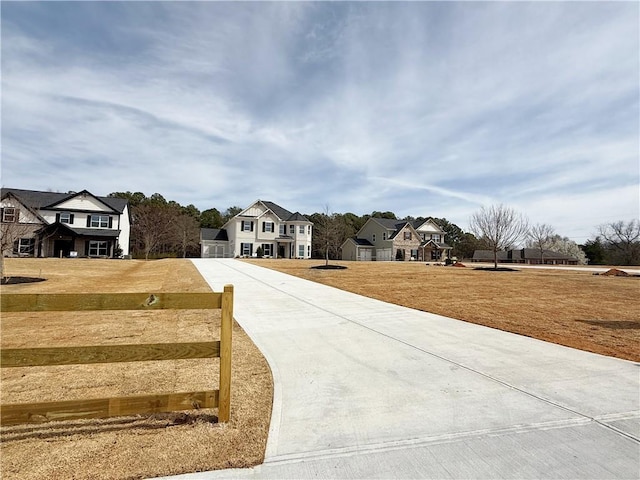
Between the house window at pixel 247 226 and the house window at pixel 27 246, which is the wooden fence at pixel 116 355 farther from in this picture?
the house window at pixel 247 226

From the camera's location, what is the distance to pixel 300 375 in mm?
4438

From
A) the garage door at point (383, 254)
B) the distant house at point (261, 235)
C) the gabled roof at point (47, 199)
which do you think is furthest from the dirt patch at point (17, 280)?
the garage door at point (383, 254)

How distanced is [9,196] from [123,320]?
113ft

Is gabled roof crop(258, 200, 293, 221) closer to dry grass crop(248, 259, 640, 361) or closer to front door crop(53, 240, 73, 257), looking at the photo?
front door crop(53, 240, 73, 257)

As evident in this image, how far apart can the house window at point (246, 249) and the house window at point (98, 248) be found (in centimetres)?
1484

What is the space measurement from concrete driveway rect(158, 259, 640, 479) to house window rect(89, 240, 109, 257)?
35450 millimetres

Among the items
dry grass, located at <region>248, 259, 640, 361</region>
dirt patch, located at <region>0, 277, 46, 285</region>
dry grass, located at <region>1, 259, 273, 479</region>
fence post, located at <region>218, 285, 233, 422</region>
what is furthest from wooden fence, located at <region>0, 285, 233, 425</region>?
dirt patch, located at <region>0, 277, 46, 285</region>

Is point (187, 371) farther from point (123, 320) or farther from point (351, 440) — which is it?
point (123, 320)

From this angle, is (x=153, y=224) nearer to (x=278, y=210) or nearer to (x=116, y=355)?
(x=278, y=210)

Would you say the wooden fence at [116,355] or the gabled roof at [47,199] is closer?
the wooden fence at [116,355]

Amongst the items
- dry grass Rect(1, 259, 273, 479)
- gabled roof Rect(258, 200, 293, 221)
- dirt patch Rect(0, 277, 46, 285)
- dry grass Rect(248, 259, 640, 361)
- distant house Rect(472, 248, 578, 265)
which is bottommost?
dry grass Rect(1, 259, 273, 479)

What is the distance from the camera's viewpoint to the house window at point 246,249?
44312 millimetres

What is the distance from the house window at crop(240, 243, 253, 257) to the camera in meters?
44.3

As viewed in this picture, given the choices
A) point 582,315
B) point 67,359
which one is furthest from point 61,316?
point 582,315
